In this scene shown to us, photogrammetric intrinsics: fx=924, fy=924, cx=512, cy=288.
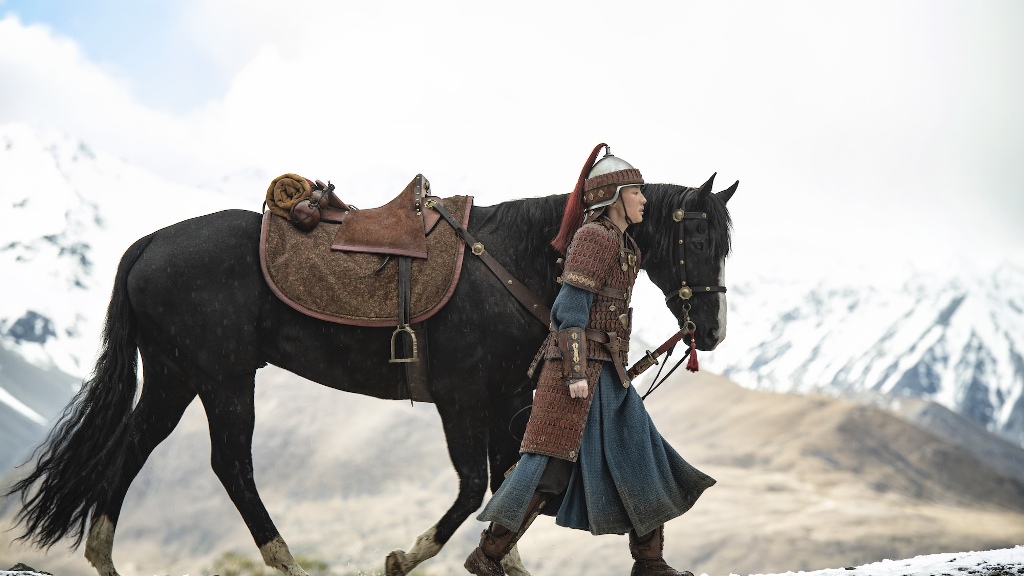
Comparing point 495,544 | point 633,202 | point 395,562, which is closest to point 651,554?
point 495,544

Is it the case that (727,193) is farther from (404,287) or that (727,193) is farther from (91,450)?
(91,450)

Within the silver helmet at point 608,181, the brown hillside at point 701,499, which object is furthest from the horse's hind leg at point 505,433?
the brown hillside at point 701,499

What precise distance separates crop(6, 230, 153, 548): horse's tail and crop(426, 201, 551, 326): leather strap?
169cm

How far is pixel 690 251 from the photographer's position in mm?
4430

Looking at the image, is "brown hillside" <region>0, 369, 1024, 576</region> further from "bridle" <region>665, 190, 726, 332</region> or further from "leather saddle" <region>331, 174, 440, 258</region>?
"bridle" <region>665, 190, 726, 332</region>

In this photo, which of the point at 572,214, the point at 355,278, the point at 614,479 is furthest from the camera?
the point at 355,278

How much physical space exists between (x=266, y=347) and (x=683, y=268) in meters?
2.10

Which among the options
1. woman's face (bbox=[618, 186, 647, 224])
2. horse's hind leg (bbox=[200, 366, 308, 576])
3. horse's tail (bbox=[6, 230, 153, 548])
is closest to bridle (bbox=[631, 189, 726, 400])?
woman's face (bbox=[618, 186, 647, 224])

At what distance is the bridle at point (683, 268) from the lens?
4395 millimetres

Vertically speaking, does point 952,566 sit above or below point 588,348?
below

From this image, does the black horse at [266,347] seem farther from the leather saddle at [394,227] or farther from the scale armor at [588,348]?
the scale armor at [588,348]

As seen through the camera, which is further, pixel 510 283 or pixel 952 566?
pixel 952 566

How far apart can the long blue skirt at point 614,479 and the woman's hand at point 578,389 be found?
18 cm

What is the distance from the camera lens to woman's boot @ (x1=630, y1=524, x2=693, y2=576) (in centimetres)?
402
